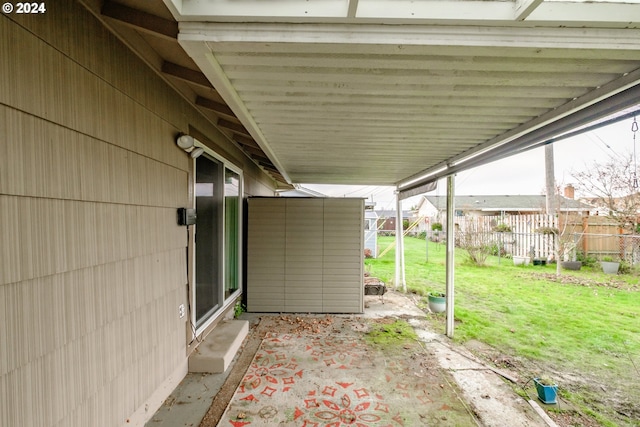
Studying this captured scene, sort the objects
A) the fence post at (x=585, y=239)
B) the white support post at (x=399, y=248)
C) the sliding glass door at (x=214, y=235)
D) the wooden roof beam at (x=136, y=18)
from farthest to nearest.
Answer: the fence post at (x=585, y=239), the white support post at (x=399, y=248), the sliding glass door at (x=214, y=235), the wooden roof beam at (x=136, y=18)

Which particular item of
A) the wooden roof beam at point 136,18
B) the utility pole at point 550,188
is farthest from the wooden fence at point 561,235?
the wooden roof beam at point 136,18

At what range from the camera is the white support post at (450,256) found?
13.0 feet

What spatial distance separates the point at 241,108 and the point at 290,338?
10.3 ft

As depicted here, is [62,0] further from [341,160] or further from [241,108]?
[341,160]

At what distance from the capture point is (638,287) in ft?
21.2

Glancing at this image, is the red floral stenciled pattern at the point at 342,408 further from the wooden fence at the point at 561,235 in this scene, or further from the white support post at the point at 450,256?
the wooden fence at the point at 561,235

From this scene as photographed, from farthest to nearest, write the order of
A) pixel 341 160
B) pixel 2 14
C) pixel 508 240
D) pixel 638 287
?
1. pixel 508 240
2. pixel 638 287
3. pixel 341 160
4. pixel 2 14

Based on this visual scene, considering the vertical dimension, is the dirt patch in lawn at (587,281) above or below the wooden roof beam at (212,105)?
below

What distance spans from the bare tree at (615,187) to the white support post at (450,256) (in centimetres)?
660

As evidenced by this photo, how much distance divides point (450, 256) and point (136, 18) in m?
4.42

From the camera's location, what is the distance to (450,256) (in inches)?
163

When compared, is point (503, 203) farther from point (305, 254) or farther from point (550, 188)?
point (305, 254)

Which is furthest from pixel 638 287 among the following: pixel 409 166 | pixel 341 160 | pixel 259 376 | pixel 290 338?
pixel 259 376

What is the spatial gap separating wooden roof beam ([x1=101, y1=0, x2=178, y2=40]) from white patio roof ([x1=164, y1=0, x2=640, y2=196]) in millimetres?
365
